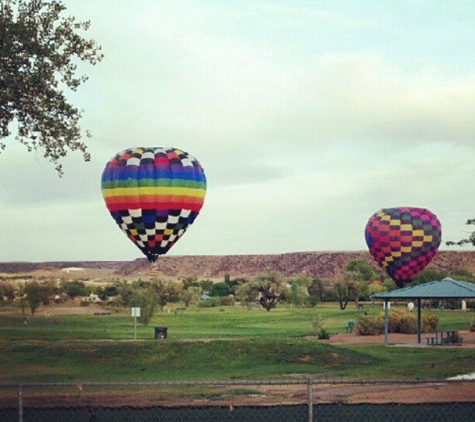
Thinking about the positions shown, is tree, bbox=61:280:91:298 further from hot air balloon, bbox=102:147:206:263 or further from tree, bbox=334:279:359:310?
hot air balloon, bbox=102:147:206:263

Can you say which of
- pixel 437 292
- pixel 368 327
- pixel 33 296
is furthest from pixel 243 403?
pixel 33 296

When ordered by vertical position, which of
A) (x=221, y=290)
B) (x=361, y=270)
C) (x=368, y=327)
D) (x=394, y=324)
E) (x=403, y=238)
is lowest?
(x=368, y=327)

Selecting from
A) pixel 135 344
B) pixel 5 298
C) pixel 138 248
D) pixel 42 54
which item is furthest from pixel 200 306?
pixel 42 54

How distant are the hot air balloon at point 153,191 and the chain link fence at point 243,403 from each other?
104 ft

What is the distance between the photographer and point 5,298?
168375 mm

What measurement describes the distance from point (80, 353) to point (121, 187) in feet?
69.1

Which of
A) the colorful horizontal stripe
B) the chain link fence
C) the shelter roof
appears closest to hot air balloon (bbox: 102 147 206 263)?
the colorful horizontal stripe

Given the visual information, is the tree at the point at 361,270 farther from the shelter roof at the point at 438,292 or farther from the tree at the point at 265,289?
the shelter roof at the point at 438,292

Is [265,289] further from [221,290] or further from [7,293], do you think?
[221,290]

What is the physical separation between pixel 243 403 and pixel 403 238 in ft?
219

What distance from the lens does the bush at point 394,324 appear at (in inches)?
2864

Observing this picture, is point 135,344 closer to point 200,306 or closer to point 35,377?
point 35,377

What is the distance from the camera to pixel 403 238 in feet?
313

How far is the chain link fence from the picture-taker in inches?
1053
